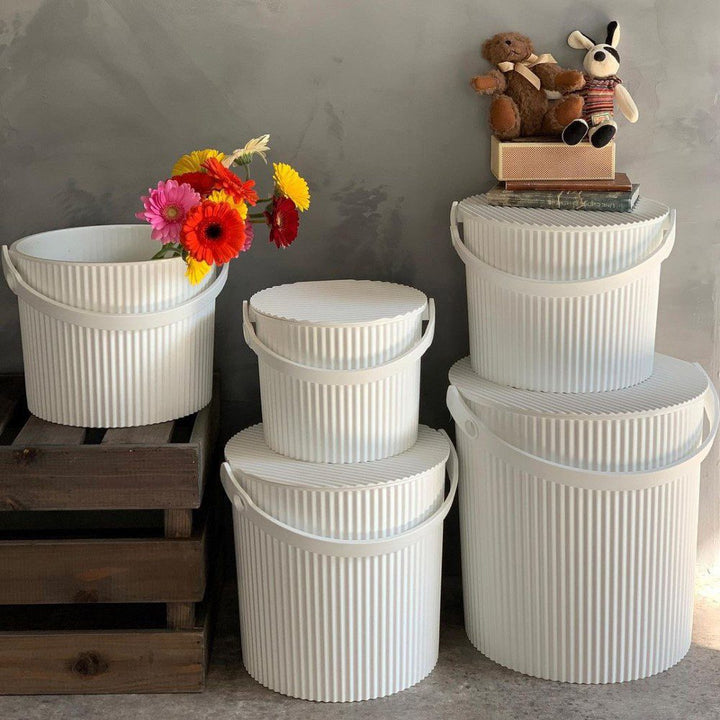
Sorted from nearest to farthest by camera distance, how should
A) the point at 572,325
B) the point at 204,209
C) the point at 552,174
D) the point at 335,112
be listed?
the point at 204,209
the point at 572,325
the point at 552,174
the point at 335,112

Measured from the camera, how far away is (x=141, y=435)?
1706 mm

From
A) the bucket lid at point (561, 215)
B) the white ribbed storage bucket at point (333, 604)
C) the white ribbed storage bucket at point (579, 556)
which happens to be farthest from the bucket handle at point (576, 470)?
the bucket lid at point (561, 215)

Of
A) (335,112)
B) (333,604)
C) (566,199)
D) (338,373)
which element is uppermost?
(335,112)

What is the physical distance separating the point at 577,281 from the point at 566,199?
190 millimetres

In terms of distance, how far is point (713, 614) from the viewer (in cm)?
203

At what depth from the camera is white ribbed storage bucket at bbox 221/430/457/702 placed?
65.0 inches

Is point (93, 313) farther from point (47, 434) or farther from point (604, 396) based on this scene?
point (604, 396)

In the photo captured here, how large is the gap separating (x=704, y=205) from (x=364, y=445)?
82cm

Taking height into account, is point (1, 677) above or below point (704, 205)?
below

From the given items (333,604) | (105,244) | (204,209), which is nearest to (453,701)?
(333,604)

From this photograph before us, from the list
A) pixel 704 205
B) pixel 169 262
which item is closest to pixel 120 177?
pixel 169 262

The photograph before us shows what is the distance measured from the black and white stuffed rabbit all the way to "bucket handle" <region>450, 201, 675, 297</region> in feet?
0.65

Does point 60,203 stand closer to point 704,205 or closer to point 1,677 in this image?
point 1,677

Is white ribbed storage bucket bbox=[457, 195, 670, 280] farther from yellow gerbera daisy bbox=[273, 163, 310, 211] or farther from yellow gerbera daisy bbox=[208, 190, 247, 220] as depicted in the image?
yellow gerbera daisy bbox=[208, 190, 247, 220]
